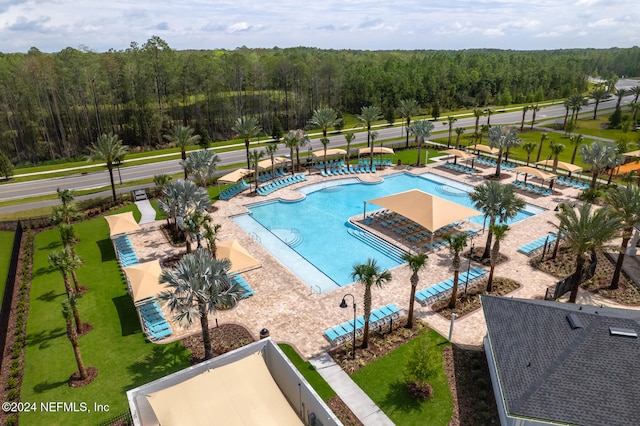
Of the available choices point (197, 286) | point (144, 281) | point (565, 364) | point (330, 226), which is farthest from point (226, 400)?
point (330, 226)

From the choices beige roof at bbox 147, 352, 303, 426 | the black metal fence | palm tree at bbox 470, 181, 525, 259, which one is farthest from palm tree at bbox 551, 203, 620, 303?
the black metal fence

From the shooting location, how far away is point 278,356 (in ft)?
65.3

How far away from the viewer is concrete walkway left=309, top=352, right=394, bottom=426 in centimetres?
2042

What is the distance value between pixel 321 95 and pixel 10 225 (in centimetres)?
7941

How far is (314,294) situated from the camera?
102 ft

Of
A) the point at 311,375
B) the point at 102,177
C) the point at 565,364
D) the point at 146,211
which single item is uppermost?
the point at 102,177

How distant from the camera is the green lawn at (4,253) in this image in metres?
33.5

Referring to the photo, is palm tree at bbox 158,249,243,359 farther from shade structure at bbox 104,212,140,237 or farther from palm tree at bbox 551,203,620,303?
palm tree at bbox 551,203,620,303

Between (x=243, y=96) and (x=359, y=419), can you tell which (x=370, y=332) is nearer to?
(x=359, y=419)

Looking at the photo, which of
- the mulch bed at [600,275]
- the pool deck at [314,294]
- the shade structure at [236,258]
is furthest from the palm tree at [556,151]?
the shade structure at [236,258]

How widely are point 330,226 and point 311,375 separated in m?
22.7

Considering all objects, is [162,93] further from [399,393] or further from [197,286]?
[399,393]

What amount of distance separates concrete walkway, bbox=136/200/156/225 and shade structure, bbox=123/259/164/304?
16.4m

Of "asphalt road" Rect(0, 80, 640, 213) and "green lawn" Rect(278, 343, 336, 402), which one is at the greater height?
"asphalt road" Rect(0, 80, 640, 213)
